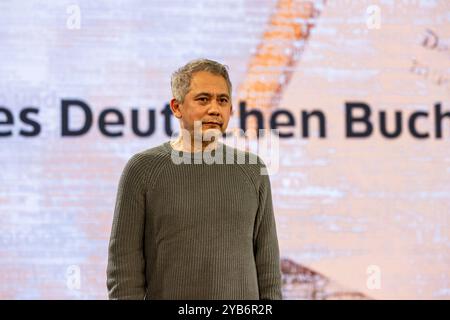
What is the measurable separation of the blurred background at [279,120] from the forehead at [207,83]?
4.07 feet

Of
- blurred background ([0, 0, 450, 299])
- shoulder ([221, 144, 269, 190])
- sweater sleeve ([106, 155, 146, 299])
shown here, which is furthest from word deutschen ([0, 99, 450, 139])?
sweater sleeve ([106, 155, 146, 299])

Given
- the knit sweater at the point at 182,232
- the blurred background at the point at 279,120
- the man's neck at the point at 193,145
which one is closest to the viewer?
the knit sweater at the point at 182,232

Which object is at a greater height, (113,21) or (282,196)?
(113,21)

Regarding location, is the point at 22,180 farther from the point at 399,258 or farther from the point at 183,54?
the point at 399,258

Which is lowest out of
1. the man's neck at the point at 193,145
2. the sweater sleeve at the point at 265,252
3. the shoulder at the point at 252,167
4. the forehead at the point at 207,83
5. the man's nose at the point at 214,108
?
the sweater sleeve at the point at 265,252

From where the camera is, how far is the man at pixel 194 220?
1894 millimetres

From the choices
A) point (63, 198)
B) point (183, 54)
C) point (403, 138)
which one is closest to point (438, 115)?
point (403, 138)

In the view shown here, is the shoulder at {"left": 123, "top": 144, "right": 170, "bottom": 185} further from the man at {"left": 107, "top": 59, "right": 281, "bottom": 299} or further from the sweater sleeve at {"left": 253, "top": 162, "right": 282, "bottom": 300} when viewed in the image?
the sweater sleeve at {"left": 253, "top": 162, "right": 282, "bottom": 300}

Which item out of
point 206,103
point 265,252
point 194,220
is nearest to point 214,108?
point 206,103

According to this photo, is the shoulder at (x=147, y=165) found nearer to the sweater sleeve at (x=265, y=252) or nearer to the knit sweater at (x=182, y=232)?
the knit sweater at (x=182, y=232)

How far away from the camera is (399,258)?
3244mm

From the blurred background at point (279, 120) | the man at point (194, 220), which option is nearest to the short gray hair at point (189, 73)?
the man at point (194, 220)

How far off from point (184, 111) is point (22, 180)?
4.55 feet

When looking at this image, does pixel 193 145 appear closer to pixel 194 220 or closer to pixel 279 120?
pixel 194 220
